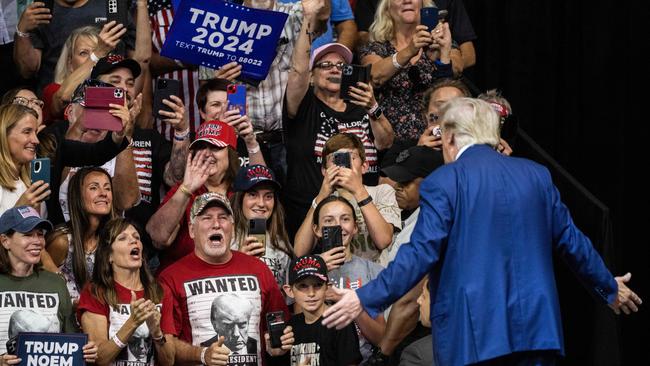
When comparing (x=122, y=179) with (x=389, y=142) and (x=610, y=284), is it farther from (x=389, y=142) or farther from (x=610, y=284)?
(x=610, y=284)

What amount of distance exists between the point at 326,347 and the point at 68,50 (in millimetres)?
2682

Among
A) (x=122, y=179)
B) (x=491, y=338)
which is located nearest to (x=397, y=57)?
(x=122, y=179)

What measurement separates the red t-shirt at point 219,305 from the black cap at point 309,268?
25 cm

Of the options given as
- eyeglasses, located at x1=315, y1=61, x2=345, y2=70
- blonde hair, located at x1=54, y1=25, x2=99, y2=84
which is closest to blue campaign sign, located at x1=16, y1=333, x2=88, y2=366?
blonde hair, located at x1=54, y1=25, x2=99, y2=84

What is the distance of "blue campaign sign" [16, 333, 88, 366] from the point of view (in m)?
7.11

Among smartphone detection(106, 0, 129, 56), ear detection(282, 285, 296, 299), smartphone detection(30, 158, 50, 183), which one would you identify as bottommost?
ear detection(282, 285, 296, 299)

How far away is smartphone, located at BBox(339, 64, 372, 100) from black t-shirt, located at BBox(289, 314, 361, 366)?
70.4 inches

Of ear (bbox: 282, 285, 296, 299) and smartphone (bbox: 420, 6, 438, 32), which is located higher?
smartphone (bbox: 420, 6, 438, 32)

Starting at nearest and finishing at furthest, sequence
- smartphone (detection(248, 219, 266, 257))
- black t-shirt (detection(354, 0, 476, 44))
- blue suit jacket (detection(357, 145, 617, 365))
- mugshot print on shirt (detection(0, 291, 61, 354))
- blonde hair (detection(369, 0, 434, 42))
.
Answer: blue suit jacket (detection(357, 145, 617, 365))
mugshot print on shirt (detection(0, 291, 61, 354))
smartphone (detection(248, 219, 266, 257))
blonde hair (detection(369, 0, 434, 42))
black t-shirt (detection(354, 0, 476, 44))

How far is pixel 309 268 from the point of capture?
764 cm

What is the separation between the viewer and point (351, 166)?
8.37 metres

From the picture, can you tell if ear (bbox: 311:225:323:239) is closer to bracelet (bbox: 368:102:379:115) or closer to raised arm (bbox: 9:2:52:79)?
bracelet (bbox: 368:102:379:115)

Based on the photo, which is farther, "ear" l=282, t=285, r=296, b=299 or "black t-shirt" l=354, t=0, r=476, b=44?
"black t-shirt" l=354, t=0, r=476, b=44

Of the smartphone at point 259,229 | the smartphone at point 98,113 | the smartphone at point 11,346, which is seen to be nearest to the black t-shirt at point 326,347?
the smartphone at point 259,229
